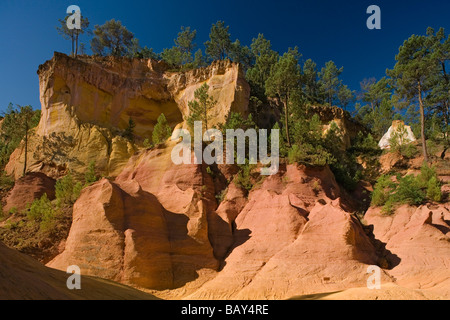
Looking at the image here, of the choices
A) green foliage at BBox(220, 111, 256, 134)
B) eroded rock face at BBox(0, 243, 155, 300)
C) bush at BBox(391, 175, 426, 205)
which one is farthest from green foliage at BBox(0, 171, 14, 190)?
bush at BBox(391, 175, 426, 205)

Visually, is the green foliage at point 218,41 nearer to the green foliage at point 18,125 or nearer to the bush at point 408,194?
the green foliage at point 18,125

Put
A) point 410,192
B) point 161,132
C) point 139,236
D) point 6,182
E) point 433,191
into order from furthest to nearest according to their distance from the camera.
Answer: point 161,132
point 6,182
point 433,191
point 410,192
point 139,236

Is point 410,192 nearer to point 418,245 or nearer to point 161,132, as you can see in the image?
point 418,245

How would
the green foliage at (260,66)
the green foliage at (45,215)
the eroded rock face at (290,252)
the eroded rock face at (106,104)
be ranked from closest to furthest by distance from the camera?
the eroded rock face at (290,252), the green foliage at (45,215), the eroded rock face at (106,104), the green foliage at (260,66)

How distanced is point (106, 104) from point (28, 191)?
13.5 meters

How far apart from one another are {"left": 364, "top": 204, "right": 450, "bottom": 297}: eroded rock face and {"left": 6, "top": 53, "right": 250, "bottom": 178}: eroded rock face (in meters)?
16.0

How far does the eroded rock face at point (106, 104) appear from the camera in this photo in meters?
29.4

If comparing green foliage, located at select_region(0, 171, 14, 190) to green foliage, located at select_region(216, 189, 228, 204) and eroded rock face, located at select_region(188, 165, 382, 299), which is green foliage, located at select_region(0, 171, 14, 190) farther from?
eroded rock face, located at select_region(188, 165, 382, 299)

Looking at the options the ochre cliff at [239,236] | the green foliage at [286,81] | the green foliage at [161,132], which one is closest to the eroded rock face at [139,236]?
the ochre cliff at [239,236]

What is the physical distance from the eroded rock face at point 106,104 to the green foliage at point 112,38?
10710 mm

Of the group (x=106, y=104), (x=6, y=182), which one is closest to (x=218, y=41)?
(x=106, y=104)

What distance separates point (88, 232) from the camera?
50.0ft

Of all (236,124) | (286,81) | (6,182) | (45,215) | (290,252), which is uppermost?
(286,81)

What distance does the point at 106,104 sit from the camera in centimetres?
3397
